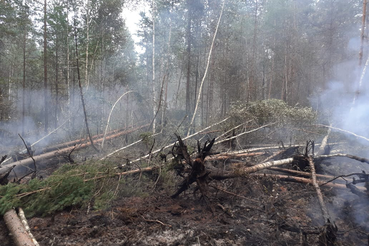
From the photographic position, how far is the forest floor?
319cm

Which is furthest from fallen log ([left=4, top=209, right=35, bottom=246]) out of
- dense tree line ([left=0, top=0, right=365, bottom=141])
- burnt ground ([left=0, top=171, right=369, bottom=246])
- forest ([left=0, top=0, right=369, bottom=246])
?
dense tree line ([left=0, top=0, right=365, bottom=141])

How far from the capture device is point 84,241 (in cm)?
320

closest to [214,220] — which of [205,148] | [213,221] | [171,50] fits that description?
[213,221]

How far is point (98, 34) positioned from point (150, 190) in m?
13.5

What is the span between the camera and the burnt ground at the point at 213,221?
3.20 meters

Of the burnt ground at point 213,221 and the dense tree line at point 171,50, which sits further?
the dense tree line at point 171,50

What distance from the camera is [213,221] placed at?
3.75 meters

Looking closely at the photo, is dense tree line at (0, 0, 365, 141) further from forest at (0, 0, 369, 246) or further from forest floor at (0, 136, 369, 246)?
forest floor at (0, 136, 369, 246)

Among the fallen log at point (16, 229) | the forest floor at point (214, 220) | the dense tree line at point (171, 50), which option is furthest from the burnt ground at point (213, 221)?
the dense tree line at point (171, 50)

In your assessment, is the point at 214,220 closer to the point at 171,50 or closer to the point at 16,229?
the point at 16,229

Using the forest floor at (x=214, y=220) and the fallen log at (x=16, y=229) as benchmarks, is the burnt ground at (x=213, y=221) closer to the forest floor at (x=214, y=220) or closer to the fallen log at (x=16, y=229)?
the forest floor at (x=214, y=220)

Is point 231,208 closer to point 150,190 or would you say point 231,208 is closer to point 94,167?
point 150,190

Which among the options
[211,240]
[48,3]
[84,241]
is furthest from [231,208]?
[48,3]

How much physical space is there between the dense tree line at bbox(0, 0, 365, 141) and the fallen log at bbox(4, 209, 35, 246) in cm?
837
